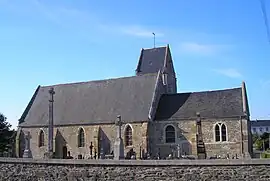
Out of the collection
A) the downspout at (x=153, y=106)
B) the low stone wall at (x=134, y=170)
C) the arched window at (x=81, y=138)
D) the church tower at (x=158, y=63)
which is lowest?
the low stone wall at (x=134, y=170)

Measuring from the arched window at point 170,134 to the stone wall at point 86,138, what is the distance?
200 centimetres

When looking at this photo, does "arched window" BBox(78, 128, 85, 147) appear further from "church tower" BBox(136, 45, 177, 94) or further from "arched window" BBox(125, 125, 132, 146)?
"church tower" BBox(136, 45, 177, 94)

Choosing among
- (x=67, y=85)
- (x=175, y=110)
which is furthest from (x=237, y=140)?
(x=67, y=85)

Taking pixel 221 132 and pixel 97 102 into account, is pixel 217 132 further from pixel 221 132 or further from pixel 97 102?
pixel 97 102

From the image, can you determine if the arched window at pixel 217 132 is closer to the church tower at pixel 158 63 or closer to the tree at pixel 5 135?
the church tower at pixel 158 63

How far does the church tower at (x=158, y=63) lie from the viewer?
45.6 m

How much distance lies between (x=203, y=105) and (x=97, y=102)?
10.8 m

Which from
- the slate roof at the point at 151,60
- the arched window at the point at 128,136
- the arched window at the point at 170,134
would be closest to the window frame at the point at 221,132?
the arched window at the point at 170,134

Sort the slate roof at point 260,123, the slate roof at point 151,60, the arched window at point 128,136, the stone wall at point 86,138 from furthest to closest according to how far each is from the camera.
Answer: the slate roof at point 260,123 → the slate roof at point 151,60 → the arched window at point 128,136 → the stone wall at point 86,138

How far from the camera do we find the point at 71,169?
1655 centimetres

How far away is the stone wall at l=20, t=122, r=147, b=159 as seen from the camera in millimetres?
33438

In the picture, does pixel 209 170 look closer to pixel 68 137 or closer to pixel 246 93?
pixel 246 93

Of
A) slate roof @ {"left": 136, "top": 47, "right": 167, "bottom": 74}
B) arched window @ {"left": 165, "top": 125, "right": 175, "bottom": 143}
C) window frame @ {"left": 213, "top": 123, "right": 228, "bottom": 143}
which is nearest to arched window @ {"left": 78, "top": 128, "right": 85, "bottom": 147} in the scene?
arched window @ {"left": 165, "top": 125, "right": 175, "bottom": 143}

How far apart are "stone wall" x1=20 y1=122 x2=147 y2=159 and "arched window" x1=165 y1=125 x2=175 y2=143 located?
2.00 metres
